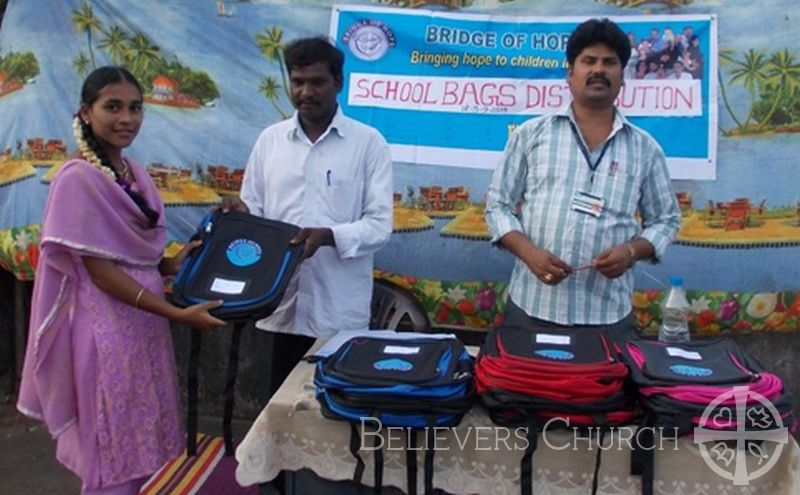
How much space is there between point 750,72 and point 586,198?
1454mm

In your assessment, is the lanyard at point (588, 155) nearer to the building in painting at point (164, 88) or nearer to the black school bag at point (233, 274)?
the black school bag at point (233, 274)

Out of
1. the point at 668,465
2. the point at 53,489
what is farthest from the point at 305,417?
the point at 53,489

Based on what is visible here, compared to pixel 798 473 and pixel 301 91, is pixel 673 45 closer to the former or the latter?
pixel 301 91

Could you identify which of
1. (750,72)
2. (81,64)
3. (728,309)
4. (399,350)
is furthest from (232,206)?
(750,72)

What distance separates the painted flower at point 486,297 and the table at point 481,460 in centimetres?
162

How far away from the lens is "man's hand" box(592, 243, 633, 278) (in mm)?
2279

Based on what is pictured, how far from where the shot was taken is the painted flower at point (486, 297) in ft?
11.4

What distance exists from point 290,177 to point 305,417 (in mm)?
949

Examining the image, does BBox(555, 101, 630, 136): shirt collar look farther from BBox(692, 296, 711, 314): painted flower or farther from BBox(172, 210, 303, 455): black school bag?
BBox(692, 296, 711, 314): painted flower

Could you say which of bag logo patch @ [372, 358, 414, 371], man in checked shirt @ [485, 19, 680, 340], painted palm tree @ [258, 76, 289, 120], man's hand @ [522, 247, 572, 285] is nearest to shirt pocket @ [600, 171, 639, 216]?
man in checked shirt @ [485, 19, 680, 340]

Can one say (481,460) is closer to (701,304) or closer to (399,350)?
(399,350)

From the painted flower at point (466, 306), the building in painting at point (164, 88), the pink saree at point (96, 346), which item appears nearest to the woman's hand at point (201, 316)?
the pink saree at point (96, 346)

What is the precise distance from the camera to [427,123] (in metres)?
3.47

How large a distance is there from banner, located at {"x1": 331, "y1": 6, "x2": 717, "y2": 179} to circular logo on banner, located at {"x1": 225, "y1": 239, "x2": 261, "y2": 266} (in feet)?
4.34
